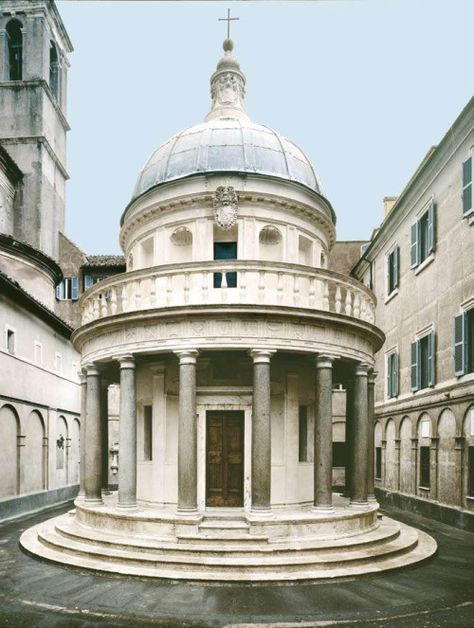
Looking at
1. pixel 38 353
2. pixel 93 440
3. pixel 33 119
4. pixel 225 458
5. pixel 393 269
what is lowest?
pixel 225 458

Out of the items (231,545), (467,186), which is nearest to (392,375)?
(467,186)

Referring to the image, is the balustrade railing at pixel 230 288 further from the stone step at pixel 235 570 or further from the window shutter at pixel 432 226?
the window shutter at pixel 432 226

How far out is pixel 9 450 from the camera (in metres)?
22.4

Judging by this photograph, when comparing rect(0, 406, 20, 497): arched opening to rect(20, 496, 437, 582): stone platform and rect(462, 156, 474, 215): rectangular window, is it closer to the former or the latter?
rect(20, 496, 437, 582): stone platform

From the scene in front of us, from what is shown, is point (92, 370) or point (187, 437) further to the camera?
point (92, 370)

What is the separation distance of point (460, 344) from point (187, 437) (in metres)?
10.1

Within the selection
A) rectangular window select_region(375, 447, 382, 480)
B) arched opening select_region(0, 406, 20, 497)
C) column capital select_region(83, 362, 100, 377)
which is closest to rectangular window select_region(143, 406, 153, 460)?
column capital select_region(83, 362, 100, 377)

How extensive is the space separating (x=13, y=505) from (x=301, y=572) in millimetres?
13605

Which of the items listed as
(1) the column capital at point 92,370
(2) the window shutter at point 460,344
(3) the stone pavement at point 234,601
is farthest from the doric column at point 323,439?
(1) the column capital at point 92,370

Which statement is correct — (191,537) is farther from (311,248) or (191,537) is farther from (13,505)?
(13,505)

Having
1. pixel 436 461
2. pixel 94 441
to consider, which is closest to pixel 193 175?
pixel 94 441

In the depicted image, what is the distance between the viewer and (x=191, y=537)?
14.1m

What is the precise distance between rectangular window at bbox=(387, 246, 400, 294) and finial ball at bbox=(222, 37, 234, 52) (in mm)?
11244

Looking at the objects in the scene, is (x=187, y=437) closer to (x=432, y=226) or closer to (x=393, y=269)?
(x=432, y=226)
